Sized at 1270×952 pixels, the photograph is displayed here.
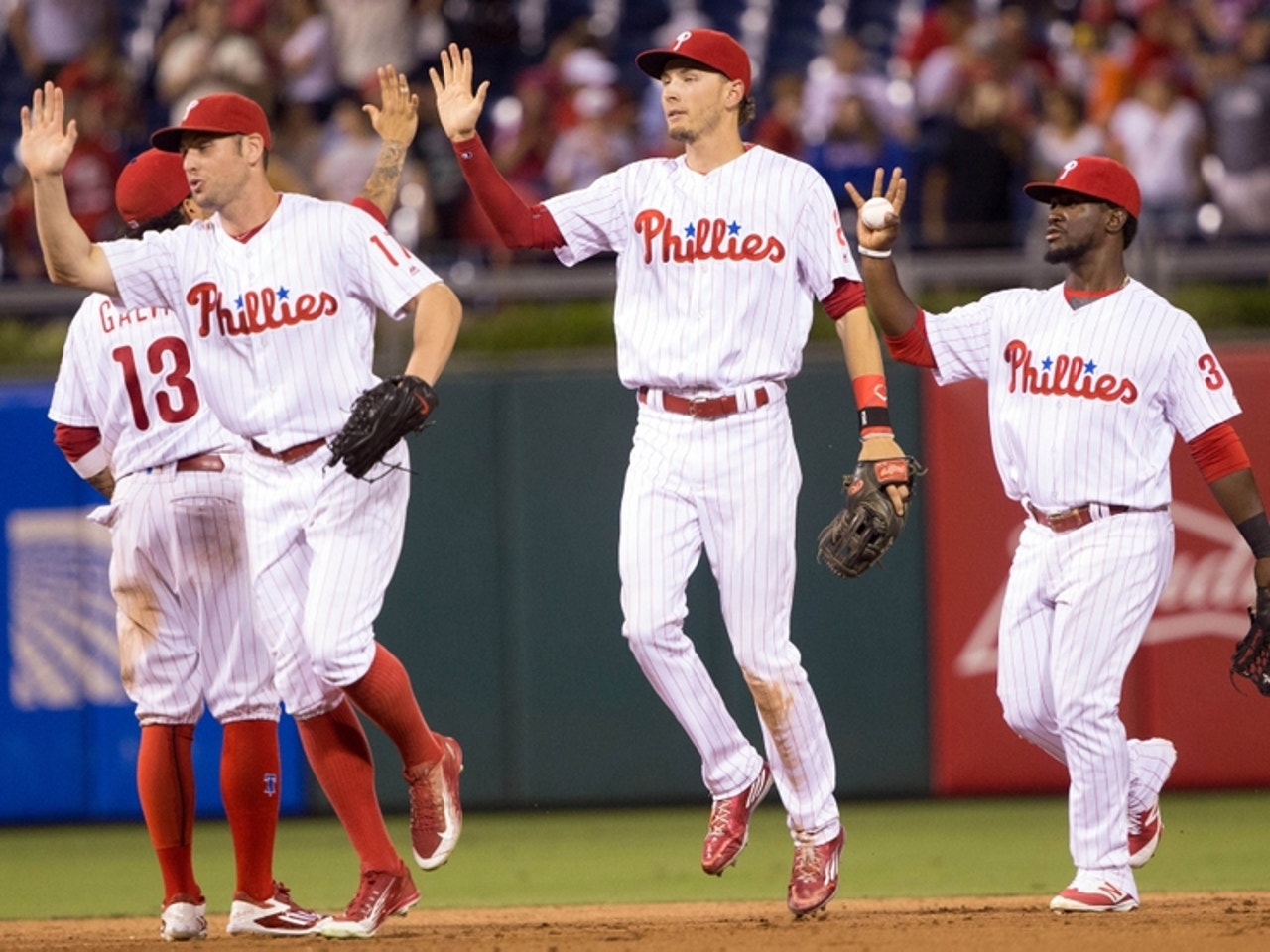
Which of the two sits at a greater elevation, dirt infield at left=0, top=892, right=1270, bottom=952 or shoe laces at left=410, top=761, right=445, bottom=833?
shoe laces at left=410, top=761, right=445, bottom=833

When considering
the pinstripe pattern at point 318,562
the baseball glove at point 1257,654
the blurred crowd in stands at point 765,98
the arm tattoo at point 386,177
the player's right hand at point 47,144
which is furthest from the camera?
the blurred crowd in stands at point 765,98

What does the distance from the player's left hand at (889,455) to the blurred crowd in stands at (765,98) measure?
149 inches

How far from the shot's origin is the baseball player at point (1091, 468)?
18.4ft

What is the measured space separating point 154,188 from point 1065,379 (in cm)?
267

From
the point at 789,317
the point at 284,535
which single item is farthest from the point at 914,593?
the point at 284,535

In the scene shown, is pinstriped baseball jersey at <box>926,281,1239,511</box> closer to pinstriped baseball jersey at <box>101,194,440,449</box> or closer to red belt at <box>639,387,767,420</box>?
red belt at <box>639,387,767,420</box>

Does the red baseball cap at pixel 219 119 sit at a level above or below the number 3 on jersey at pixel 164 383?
above

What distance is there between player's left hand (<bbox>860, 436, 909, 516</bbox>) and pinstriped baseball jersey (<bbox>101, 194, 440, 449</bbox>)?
1234 millimetres

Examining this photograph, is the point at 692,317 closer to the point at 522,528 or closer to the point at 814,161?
the point at 522,528

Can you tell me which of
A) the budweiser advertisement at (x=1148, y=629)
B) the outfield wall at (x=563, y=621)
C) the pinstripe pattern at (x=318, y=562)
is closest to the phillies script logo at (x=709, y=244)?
the pinstripe pattern at (x=318, y=562)

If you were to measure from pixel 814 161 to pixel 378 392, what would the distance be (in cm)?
599

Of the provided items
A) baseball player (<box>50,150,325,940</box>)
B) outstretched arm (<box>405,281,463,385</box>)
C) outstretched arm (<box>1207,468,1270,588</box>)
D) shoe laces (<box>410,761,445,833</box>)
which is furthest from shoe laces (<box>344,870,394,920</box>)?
outstretched arm (<box>1207,468,1270,588</box>)

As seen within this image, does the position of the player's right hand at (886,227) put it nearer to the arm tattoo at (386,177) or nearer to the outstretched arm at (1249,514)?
the outstretched arm at (1249,514)

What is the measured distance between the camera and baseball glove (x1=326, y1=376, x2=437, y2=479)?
5.16 metres
